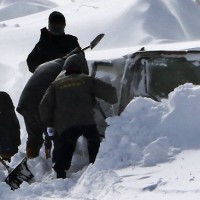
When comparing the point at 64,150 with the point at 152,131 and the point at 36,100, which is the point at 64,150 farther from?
the point at 152,131

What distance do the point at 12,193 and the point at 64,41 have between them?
2831mm

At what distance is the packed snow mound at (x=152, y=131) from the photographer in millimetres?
5332

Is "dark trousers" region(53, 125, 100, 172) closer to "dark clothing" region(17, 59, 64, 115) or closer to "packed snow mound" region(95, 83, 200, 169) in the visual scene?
"packed snow mound" region(95, 83, 200, 169)

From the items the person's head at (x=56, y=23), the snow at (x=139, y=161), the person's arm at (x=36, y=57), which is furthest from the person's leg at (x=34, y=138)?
the person's head at (x=56, y=23)

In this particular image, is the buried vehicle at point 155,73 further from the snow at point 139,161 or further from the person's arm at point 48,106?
the person's arm at point 48,106

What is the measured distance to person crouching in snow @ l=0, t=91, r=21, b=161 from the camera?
27.0 feet

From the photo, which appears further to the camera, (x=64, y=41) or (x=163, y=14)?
(x=163, y=14)

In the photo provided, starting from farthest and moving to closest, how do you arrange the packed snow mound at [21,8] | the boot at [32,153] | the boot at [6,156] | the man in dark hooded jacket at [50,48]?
the packed snow mound at [21,8] < the boot at [6,156] < the man in dark hooded jacket at [50,48] < the boot at [32,153]

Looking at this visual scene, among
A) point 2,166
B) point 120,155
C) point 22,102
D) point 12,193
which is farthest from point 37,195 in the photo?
→ point 2,166

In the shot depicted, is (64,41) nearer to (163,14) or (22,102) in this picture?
(22,102)

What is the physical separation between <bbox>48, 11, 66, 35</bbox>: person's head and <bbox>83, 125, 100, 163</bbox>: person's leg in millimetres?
1783

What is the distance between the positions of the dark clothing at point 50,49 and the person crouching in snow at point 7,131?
0.99 metres

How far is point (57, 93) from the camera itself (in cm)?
609

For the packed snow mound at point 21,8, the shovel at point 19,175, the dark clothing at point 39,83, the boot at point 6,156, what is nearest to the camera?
the dark clothing at point 39,83
